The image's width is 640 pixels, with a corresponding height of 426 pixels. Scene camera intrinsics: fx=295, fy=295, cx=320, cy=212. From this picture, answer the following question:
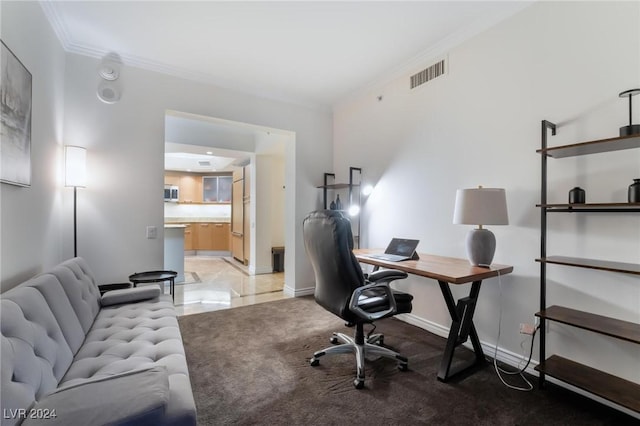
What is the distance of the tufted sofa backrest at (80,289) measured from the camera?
1745mm

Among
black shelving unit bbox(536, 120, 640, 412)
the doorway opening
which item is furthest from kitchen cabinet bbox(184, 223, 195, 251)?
black shelving unit bbox(536, 120, 640, 412)

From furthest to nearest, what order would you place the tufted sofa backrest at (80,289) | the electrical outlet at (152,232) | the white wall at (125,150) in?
the electrical outlet at (152,232), the white wall at (125,150), the tufted sofa backrest at (80,289)

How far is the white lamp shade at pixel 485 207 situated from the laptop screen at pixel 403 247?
572 millimetres

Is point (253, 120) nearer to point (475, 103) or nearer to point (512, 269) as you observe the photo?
point (475, 103)

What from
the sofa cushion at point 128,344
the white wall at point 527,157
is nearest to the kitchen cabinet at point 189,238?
the sofa cushion at point 128,344

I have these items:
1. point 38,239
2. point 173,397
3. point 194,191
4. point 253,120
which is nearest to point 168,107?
point 253,120

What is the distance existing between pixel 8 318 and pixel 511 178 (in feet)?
9.79

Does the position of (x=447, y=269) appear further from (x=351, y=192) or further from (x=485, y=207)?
(x=351, y=192)

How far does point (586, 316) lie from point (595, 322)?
0.10 meters

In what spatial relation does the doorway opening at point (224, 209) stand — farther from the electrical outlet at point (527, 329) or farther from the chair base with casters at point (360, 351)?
the electrical outlet at point (527, 329)

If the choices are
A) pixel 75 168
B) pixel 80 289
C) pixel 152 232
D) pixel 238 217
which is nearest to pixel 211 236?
pixel 238 217

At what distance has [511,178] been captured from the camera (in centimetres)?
228

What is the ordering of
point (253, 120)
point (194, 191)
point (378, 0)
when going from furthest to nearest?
point (194, 191) < point (253, 120) < point (378, 0)

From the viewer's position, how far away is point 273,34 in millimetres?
2596
